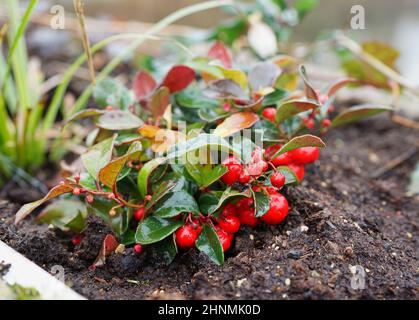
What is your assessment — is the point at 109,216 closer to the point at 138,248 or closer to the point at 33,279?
the point at 138,248

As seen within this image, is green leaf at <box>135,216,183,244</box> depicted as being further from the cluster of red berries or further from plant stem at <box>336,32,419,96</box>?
plant stem at <box>336,32,419,96</box>

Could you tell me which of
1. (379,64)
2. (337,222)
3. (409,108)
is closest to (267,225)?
(337,222)

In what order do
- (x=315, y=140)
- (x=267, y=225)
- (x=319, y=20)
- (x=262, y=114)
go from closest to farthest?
(x=315, y=140) < (x=267, y=225) < (x=262, y=114) < (x=319, y=20)

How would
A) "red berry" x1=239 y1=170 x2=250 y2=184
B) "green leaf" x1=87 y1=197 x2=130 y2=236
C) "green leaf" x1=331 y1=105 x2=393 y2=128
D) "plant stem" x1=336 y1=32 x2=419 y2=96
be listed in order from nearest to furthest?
1. "red berry" x1=239 y1=170 x2=250 y2=184
2. "green leaf" x1=87 y1=197 x2=130 y2=236
3. "green leaf" x1=331 y1=105 x2=393 y2=128
4. "plant stem" x1=336 y1=32 x2=419 y2=96

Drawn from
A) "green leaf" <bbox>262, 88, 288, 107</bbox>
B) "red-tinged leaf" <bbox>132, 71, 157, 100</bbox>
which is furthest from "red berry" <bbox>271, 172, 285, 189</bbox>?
"red-tinged leaf" <bbox>132, 71, 157, 100</bbox>

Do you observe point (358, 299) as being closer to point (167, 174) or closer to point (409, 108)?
point (167, 174)

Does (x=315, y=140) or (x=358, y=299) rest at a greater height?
(x=315, y=140)

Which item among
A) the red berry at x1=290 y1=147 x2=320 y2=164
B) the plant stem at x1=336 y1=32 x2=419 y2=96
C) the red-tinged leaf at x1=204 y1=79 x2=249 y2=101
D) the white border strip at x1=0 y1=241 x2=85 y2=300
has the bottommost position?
the plant stem at x1=336 y1=32 x2=419 y2=96
